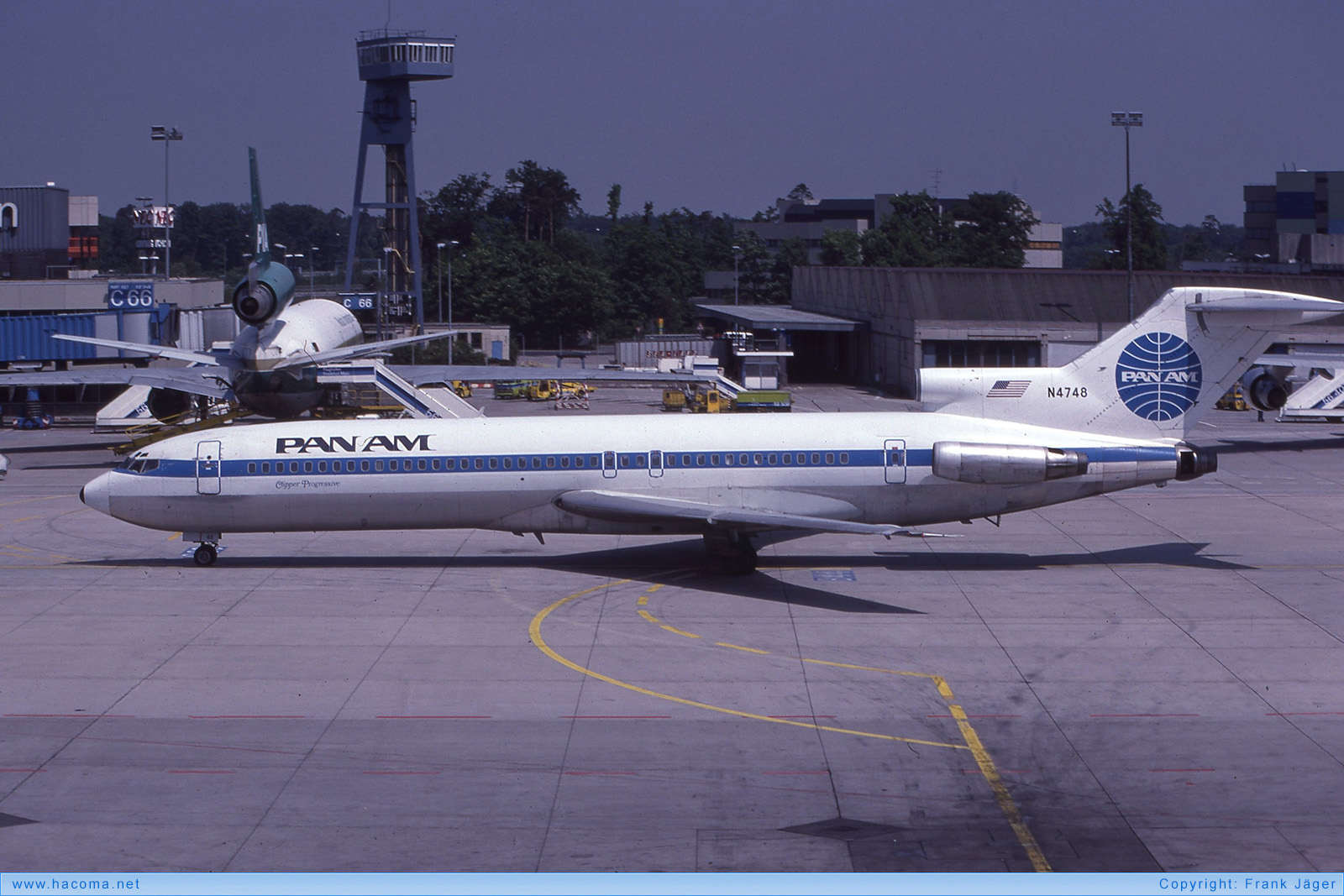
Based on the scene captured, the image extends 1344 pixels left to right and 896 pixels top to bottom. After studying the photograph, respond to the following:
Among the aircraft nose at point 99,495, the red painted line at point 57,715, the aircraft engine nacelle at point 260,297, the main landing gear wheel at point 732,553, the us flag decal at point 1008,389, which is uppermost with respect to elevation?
the aircraft engine nacelle at point 260,297

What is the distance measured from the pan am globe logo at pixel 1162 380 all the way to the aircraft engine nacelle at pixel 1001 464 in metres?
2.31

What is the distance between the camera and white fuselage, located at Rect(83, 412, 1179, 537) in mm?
27219

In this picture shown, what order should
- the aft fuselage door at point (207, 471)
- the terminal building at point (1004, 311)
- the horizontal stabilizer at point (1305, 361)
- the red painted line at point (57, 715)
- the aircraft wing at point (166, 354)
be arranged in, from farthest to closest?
the terminal building at point (1004, 311), the horizontal stabilizer at point (1305, 361), the aircraft wing at point (166, 354), the aft fuselage door at point (207, 471), the red painted line at point (57, 715)

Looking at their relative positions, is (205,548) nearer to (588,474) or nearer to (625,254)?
(588,474)

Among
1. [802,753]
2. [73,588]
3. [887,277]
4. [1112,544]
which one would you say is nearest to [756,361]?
[887,277]

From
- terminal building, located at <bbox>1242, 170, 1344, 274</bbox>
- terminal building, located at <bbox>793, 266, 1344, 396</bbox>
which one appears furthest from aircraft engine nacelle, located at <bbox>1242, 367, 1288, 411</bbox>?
terminal building, located at <bbox>1242, 170, 1344, 274</bbox>

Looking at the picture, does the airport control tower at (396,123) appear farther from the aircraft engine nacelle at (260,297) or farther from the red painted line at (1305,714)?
the red painted line at (1305,714)

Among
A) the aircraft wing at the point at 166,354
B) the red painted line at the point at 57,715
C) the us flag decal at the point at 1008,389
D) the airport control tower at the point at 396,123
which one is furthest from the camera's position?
the airport control tower at the point at 396,123

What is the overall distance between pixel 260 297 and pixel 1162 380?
34.1 m

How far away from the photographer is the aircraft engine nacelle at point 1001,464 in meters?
26.5

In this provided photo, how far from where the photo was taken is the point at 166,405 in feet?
179

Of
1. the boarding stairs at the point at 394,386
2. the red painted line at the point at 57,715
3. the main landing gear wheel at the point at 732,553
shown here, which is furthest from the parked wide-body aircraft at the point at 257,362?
the red painted line at the point at 57,715

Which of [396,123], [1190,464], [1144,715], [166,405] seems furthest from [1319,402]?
[396,123]

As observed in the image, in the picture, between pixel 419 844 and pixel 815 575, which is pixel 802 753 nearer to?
pixel 419 844
